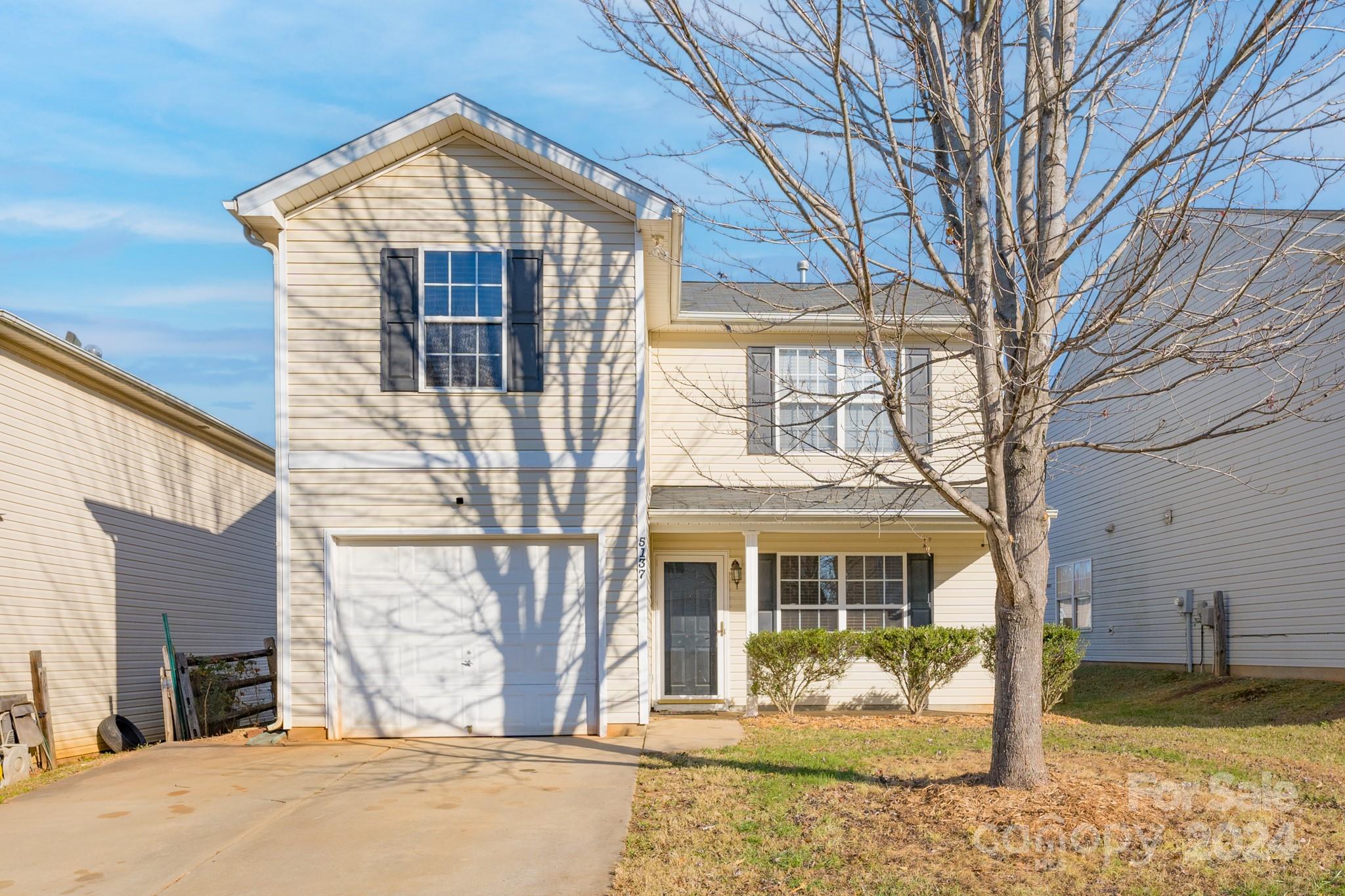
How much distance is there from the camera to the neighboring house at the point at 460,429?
36.9ft

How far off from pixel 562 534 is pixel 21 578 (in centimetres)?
546

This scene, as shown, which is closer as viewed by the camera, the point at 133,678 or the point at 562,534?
the point at 562,534

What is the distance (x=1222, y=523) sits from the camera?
56.5ft

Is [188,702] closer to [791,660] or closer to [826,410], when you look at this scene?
[791,660]

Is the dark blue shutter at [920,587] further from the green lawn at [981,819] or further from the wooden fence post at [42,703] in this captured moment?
the wooden fence post at [42,703]

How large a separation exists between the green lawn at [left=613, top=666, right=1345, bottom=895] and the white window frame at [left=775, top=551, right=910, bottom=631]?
13.2 feet

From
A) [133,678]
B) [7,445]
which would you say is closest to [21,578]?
[7,445]

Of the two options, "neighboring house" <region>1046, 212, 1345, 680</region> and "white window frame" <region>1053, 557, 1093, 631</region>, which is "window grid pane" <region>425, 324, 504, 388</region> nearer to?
"neighboring house" <region>1046, 212, 1345, 680</region>

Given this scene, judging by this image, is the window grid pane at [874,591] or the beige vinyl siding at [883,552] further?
the window grid pane at [874,591]

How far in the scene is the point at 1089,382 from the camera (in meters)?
6.87

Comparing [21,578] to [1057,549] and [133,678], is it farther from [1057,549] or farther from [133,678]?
[1057,549]

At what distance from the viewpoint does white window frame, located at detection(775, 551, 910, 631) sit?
49.0 feet

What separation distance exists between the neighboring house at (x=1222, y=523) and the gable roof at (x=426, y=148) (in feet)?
16.5

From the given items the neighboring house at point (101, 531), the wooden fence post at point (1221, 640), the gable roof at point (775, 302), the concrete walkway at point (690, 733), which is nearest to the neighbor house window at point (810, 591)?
the concrete walkway at point (690, 733)
